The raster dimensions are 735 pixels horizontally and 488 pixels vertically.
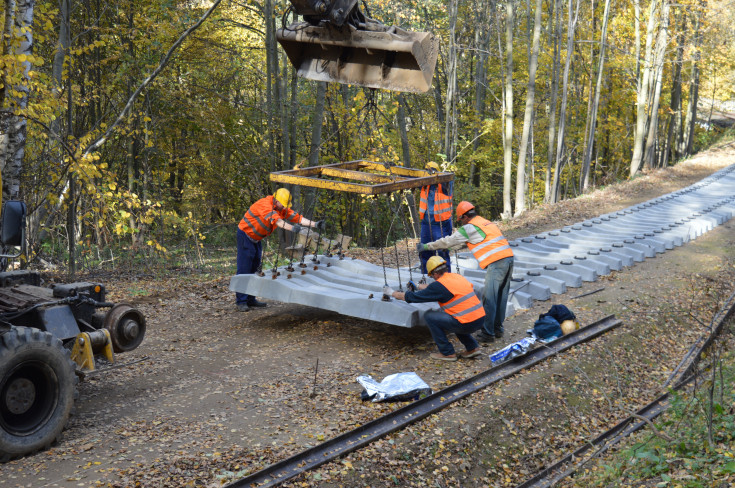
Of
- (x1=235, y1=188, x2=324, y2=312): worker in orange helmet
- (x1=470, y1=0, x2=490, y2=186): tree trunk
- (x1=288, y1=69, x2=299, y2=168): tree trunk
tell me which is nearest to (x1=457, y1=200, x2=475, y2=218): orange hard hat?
(x1=235, y1=188, x2=324, y2=312): worker in orange helmet

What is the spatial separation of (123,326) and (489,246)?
4974 millimetres

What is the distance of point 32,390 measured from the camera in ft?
18.7

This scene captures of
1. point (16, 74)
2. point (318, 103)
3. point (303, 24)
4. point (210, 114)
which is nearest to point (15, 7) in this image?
point (16, 74)

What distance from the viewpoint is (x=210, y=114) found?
19328mm

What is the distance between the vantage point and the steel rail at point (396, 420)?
5355 mm

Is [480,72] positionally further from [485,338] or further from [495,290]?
[485,338]

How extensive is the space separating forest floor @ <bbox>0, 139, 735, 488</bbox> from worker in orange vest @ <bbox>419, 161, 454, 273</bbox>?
6.44 feet

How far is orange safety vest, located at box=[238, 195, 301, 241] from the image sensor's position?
10.0m

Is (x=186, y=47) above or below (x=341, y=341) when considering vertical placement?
above

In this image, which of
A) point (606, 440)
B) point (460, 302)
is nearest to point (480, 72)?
point (460, 302)

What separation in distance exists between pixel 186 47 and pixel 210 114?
2.20 m

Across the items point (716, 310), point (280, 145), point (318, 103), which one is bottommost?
point (716, 310)

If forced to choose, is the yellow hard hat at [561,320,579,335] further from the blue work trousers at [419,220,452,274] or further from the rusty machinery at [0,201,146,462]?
the rusty machinery at [0,201,146,462]

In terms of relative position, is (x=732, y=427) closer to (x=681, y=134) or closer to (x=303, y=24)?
(x=303, y=24)
